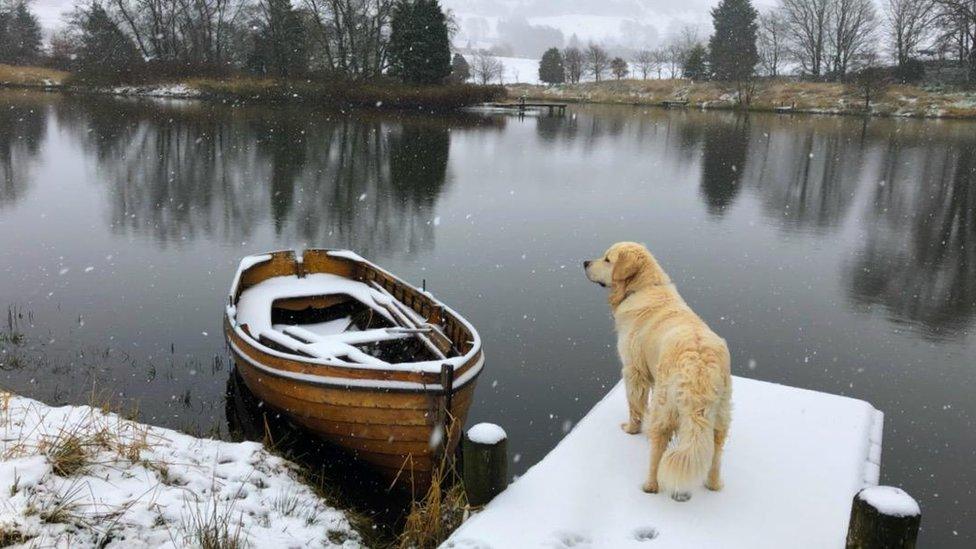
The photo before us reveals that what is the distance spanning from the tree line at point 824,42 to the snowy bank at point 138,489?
57.2m

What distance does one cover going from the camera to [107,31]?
176 ft

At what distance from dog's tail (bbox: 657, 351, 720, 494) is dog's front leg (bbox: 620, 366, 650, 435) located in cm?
80

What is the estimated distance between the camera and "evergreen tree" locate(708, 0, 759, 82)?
56125 mm

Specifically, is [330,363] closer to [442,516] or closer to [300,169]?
[442,516]

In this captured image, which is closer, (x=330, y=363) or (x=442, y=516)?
(x=442, y=516)

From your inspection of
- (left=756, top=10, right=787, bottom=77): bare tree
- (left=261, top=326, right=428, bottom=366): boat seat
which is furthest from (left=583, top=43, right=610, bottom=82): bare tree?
(left=261, top=326, right=428, bottom=366): boat seat

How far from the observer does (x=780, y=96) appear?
51875 mm

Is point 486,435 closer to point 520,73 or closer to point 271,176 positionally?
point 271,176

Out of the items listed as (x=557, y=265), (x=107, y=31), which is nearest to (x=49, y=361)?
(x=557, y=265)

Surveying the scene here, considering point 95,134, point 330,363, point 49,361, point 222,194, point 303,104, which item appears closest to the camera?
point 330,363

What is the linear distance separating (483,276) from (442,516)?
24.9 feet

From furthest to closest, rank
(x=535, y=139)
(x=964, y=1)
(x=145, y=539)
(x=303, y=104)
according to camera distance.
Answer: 1. (x=964, y=1)
2. (x=303, y=104)
3. (x=535, y=139)
4. (x=145, y=539)

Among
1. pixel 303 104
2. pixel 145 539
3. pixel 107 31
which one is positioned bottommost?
pixel 145 539

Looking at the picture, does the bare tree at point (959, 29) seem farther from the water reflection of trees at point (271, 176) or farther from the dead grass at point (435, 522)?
the dead grass at point (435, 522)
